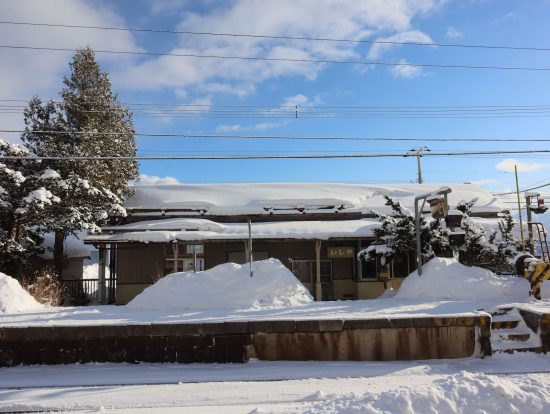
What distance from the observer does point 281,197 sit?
25.1 m

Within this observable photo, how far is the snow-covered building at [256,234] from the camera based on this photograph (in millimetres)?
→ 19156

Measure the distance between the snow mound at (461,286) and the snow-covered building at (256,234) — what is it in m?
6.01

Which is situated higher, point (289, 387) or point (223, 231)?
point (223, 231)

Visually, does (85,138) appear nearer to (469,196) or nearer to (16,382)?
(16,382)

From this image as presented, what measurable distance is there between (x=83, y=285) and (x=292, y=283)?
1337cm

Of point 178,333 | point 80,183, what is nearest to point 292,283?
point 178,333

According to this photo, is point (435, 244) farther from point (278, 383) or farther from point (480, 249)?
point (278, 383)

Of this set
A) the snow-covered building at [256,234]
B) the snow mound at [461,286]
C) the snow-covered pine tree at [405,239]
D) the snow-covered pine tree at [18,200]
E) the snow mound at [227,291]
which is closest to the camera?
the snow mound at [227,291]

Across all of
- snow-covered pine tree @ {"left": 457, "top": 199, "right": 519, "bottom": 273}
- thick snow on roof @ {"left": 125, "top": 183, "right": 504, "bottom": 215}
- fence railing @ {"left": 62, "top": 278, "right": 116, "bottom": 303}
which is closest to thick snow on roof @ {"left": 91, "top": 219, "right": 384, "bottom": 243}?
thick snow on roof @ {"left": 125, "top": 183, "right": 504, "bottom": 215}

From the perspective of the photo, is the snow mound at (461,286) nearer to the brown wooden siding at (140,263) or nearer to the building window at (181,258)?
the building window at (181,258)

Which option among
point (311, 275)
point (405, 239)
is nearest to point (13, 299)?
point (405, 239)

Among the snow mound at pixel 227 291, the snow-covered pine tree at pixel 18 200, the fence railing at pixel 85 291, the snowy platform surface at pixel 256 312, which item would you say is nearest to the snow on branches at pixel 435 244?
the snowy platform surface at pixel 256 312

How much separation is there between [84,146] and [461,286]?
1658cm

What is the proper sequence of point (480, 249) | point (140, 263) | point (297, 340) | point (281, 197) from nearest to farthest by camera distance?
point (297, 340)
point (480, 249)
point (140, 263)
point (281, 197)
